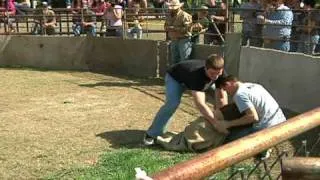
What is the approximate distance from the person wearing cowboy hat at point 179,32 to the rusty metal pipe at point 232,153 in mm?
8760

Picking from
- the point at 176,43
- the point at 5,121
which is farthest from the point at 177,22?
the point at 5,121

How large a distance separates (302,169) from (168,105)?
4.60 meters

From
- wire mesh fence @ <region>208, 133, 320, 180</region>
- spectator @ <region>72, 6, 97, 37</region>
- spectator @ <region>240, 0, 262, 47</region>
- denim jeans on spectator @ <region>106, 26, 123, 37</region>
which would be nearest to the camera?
wire mesh fence @ <region>208, 133, 320, 180</region>

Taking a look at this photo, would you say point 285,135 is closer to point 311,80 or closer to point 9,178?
point 9,178

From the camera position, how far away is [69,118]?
28.0 feet

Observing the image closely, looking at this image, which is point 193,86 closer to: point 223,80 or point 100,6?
point 223,80

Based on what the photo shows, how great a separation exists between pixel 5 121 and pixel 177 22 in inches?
165

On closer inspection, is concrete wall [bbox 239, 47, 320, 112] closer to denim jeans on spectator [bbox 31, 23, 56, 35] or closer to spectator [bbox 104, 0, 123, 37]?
spectator [bbox 104, 0, 123, 37]

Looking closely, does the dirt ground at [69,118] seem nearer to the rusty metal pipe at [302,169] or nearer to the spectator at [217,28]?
the spectator at [217,28]

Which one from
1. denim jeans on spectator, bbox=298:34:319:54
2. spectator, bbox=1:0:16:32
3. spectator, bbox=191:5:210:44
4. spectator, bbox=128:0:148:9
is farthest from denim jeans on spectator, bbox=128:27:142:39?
denim jeans on spectator, bbox=298:34:319:54

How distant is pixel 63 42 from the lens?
14602 mm

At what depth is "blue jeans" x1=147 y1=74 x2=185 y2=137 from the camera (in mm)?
6957

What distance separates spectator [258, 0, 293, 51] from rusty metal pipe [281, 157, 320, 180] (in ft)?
23.6

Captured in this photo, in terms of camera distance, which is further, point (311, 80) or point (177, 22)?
point (177, 22)
